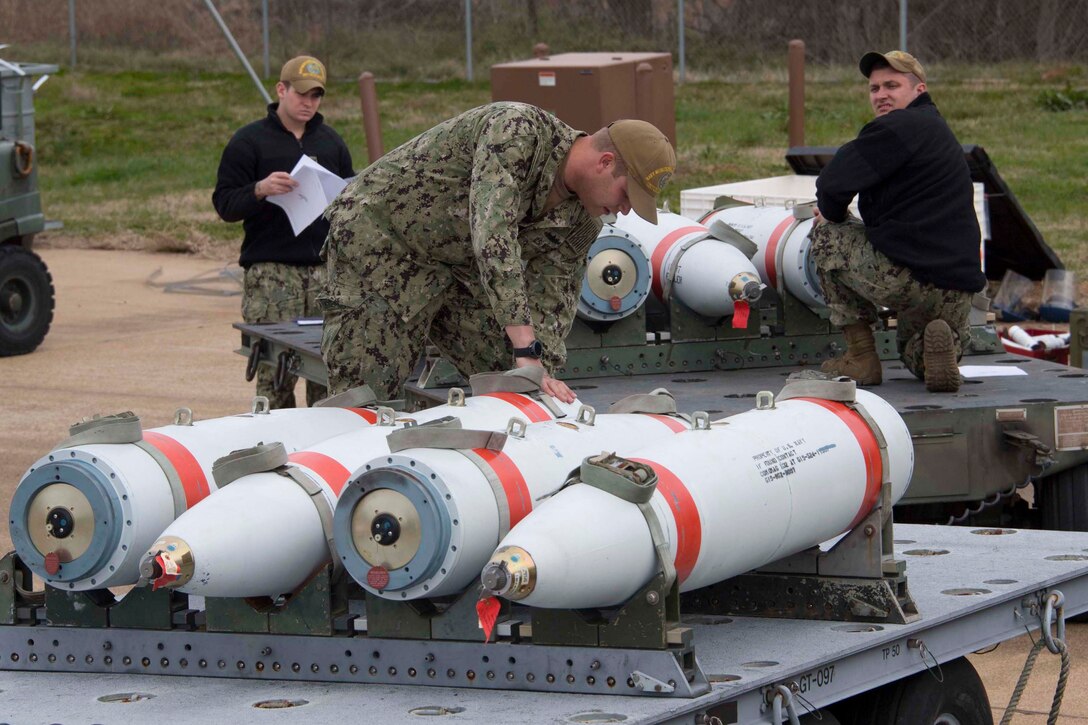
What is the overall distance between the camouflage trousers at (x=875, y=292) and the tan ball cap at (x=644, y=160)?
1.99 meters

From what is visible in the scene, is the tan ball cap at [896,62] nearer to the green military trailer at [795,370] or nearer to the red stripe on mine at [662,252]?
the green military trailer at [795,370]

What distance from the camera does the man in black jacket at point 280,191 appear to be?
777 centimetres

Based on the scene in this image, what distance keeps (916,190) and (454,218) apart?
2.04m

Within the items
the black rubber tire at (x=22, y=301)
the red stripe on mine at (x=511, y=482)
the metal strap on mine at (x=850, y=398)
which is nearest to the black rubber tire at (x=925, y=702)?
the metal strap on mine at (x=850, y=398)

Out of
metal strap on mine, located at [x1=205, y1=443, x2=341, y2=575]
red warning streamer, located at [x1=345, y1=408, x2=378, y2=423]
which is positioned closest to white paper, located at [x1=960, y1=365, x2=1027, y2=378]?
red warning streamer, located at [x1=345, y1=408, x2=378, y2=423]

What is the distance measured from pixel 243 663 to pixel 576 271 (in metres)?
1.85

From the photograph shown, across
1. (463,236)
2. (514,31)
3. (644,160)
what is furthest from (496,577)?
(514,31)

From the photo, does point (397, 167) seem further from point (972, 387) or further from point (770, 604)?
point (972, 387)

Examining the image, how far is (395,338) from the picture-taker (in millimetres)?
5418

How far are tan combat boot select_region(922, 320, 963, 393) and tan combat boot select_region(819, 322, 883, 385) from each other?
1.07ft

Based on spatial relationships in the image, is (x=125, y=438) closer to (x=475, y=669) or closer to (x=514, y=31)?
(x=475, y=669)

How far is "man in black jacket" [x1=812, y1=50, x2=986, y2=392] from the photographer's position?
6.51m

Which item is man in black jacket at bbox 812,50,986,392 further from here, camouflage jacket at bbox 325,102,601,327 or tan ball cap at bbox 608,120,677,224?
tan ball cap at bbox 608,120,677,224

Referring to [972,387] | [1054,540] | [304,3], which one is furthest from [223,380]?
[304,3]
